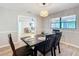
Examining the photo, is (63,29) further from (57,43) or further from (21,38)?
(21,38)

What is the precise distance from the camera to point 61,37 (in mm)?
2213

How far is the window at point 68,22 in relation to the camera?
178 cm

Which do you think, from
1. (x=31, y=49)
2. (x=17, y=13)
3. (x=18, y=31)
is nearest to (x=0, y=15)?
(x=17, y=13)

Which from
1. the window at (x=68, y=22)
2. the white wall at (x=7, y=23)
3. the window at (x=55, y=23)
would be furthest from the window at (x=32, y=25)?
the window at (x=68, y=22)

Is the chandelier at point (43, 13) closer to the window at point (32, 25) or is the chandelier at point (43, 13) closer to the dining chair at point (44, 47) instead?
the window at point (32, 25)

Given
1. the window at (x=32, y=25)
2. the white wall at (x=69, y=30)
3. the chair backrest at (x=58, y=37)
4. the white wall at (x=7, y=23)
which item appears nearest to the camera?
the white wall at (x=7, y=23)

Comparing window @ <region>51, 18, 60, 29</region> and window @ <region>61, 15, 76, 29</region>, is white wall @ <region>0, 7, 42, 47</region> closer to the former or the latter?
window @ <region>51, 18, 60, 29</region>

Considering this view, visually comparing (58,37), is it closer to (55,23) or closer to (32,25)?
(55,23)

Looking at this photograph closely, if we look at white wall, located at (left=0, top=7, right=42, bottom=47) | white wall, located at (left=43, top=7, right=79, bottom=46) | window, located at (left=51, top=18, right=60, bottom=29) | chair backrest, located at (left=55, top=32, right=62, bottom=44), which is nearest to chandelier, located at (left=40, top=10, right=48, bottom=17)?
white wall, located at (left=43, top=7, right=79, bottom=46)

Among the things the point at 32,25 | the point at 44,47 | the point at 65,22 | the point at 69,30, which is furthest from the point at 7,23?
the point at 69,30

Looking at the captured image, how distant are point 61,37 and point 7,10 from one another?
61.8 inches

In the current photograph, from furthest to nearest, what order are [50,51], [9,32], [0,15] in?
[50,51] < [9,32] < [0,15]

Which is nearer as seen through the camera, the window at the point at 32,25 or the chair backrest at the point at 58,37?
the window at the point at 32,25

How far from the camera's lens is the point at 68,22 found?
178 cm
